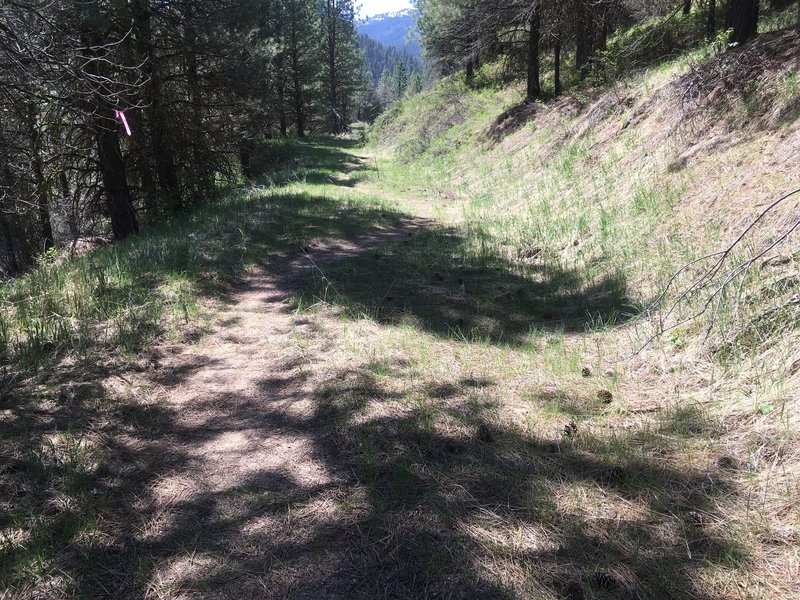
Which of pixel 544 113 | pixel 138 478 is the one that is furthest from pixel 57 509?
pixel 544 113

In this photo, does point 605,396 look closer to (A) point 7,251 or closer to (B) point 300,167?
(B) point 300,167

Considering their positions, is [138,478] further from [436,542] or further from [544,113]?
[544,113]

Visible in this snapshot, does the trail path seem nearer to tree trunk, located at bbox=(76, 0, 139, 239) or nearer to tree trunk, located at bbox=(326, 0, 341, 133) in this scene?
tree trunk, located at bbox=(76, 0, 139, 239)

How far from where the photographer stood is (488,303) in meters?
5.19

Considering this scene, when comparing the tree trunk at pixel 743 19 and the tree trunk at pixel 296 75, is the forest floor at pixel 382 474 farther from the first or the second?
the tree trunk at pixel 296 75

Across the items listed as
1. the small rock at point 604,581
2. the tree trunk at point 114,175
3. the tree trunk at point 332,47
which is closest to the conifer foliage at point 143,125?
the tree trunk at point 114,175

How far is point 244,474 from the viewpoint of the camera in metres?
2.71

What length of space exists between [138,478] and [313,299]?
265 centimetres

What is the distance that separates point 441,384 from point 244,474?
54.6 inches

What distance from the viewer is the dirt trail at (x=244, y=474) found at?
209 cm

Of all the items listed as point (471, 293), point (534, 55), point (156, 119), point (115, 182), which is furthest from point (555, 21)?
point (115, 182)

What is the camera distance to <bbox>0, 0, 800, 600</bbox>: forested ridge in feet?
6.93

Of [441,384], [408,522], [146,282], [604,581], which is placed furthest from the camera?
[146,282]

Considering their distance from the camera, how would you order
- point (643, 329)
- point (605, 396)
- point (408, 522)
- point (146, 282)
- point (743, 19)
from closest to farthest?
point (408, 522), point (605, 396), point (643, 329), point (146, 282), point (743, 19)
